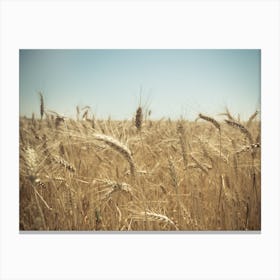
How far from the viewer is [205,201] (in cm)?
351

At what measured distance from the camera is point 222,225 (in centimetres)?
351

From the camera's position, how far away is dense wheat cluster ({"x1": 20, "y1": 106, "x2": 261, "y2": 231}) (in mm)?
3486

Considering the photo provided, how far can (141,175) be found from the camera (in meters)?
3.50

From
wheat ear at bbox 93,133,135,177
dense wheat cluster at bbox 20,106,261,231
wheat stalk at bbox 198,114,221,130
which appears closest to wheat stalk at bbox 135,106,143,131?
dense wheat cluster at bbox 20,106,261,231

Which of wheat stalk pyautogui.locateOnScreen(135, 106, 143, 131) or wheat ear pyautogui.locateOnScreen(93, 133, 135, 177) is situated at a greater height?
wheat stalk pyautogui.locateOnScreen(135, 106, 143, 131)

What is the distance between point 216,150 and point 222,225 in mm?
533

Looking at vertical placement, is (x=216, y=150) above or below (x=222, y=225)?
above

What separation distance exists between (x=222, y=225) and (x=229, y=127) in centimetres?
70

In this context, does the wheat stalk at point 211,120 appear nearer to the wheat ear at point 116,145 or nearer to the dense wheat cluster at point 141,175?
the dense wheat cluster at point 141,175

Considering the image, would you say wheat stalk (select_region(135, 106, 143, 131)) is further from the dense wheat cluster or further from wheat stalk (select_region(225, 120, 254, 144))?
wheat stalk (select_region(225, 120, 254, 144))
